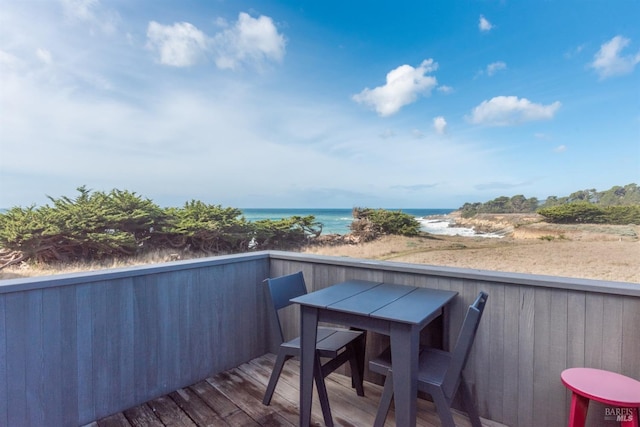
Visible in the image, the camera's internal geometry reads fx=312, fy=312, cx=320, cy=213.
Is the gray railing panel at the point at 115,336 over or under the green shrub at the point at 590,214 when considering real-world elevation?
under

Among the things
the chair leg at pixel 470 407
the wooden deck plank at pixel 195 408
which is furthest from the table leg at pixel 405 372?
the wooden deck plank at pixel 195 408

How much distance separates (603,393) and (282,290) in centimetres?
162

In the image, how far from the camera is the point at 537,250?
6.16m

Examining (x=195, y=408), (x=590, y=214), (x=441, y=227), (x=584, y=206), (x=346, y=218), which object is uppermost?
(x=584, y=206)

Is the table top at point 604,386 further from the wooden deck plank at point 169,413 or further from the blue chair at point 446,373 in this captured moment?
the wooden deck plank at point 169,413

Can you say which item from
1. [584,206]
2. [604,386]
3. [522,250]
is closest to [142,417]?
[604,386]

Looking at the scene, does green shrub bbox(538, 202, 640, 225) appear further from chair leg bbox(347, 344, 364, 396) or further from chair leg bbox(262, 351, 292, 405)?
chair leg bbox(262, 351, 292, 405)

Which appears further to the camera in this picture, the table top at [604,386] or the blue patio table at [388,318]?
the blue patio table at [388,318]

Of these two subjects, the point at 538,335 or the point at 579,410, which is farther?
the point at 538,335

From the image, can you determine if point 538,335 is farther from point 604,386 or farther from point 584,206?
point 584,206

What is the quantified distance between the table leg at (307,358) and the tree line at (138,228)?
438 cm

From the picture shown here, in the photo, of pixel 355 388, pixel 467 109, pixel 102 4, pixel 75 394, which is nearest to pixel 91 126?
pixel 102 4

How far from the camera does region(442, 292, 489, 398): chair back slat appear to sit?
4.26 feet

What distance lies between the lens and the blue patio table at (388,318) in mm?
1396
